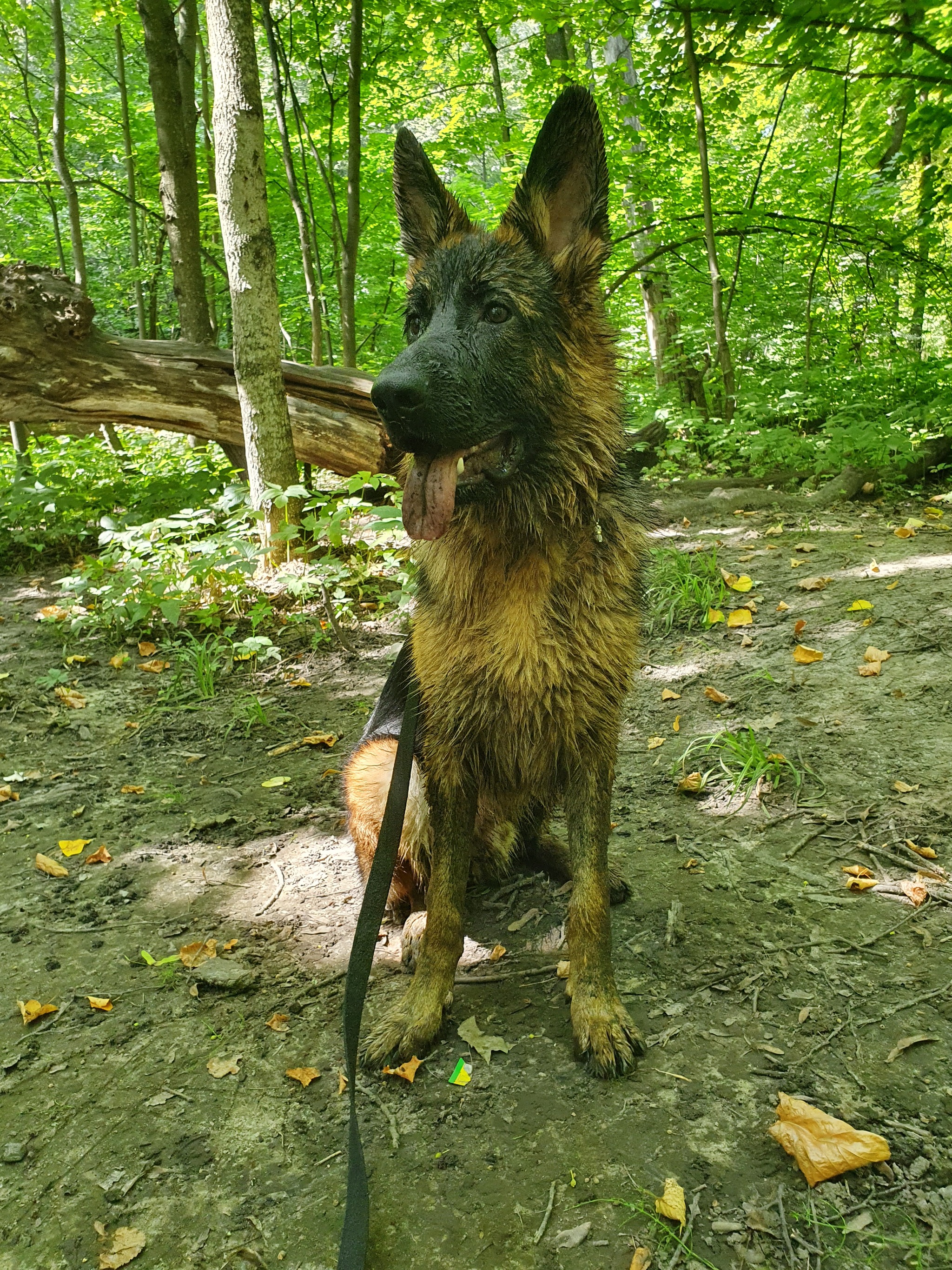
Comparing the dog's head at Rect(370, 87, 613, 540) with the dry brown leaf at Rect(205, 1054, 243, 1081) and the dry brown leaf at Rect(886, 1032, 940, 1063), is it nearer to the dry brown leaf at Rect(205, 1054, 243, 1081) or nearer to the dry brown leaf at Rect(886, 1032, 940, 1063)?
A: the dry brown leaf at Rect(205, 1054, 243, 1081)

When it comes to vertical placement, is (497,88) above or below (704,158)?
above

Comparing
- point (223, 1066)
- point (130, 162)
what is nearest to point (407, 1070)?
point (223, 1066)

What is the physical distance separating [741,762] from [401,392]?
2.51 m

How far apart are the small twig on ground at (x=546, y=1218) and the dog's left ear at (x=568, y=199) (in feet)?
7.88

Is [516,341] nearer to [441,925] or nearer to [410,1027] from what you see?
[441,925]

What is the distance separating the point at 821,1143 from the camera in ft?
5.82

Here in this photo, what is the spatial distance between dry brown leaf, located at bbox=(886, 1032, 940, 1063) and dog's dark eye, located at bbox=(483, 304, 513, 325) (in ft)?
7.37

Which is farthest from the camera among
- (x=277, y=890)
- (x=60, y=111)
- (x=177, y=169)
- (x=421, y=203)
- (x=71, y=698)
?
(x=60, y=111)

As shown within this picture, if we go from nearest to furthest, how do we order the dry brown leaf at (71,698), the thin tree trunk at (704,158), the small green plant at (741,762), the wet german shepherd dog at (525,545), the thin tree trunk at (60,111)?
the wet german shepherd dog at (525,545) < the small green plant at (741,762) < the dry brown leaf at (71,698) < the thin tree trunk at (704,158) < the thin tree trunk at (60,111)

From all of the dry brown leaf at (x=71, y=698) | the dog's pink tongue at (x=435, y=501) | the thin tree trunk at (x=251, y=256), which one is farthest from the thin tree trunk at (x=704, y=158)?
the dry brown leaf at (x=71, y=698)

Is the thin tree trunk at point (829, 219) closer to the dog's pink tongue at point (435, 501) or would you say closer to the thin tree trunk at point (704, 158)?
the thin tree trunk at point (704, 158)

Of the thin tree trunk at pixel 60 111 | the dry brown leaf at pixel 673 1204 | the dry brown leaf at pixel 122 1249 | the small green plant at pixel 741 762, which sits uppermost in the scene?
the thin tree trunk at pixel 60 111

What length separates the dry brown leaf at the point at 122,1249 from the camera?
1.66 m

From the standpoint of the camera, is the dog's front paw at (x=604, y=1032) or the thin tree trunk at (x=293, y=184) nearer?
the dog's front paw at (x=604, y=1032)
